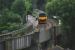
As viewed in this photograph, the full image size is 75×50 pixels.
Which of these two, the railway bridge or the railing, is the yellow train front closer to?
the railway bridge

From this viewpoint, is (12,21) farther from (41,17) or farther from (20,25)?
(41,17)

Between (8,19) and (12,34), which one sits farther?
(8,19)

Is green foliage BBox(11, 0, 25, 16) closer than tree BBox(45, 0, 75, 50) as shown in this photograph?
No

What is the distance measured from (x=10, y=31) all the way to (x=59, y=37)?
19.6ft

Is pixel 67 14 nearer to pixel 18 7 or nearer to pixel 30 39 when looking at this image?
pixel 30 39

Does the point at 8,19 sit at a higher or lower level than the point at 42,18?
higher

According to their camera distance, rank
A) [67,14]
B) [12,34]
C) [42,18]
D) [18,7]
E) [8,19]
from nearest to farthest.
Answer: [12,34] < [67,14] < [8,19] < [18,7] < [42,18]

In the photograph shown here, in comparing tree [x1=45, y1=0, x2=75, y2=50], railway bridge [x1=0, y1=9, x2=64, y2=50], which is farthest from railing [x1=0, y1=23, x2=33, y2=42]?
tree [x1=45, y1=0, x2=75, y2=50]

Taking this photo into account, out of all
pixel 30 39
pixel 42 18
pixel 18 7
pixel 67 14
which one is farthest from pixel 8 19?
pixel 67 14

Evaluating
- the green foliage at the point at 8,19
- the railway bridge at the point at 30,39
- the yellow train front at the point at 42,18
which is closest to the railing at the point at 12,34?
the railway bridge at the point at 30,39

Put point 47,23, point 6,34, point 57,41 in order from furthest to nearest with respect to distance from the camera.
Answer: point 47,23 < point 57,41 < point 6,34

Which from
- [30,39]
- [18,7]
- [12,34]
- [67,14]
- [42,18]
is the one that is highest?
[18,7]

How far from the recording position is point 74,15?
2034cm

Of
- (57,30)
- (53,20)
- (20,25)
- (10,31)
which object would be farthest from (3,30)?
(53,20)
